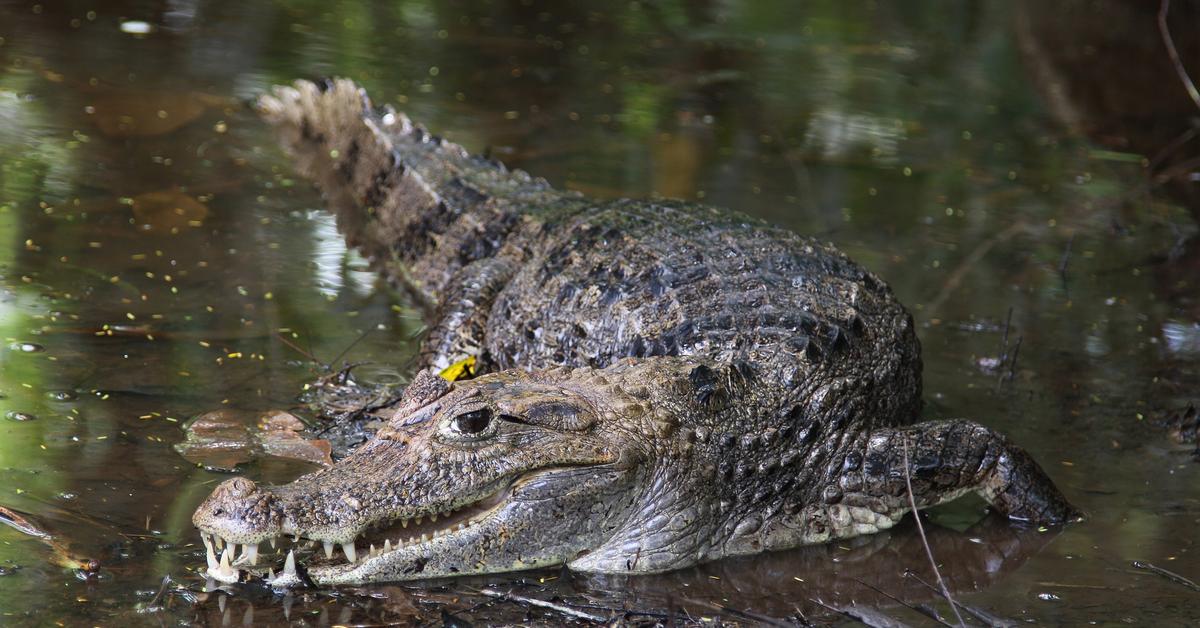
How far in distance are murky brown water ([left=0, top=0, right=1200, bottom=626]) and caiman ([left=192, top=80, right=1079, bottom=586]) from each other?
0.13m

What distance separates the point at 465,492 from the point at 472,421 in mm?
213

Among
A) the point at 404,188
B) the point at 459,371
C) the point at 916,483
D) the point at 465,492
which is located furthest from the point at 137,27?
the point at 916,483

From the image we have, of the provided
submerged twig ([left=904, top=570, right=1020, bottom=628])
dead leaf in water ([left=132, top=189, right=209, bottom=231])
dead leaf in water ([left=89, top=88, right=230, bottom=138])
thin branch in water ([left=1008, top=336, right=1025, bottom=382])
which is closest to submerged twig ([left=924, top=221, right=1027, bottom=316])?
thin branch in water ([left=1008, top=336, right=1025, bottom=382])

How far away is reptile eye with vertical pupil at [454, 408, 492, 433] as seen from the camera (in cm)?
393

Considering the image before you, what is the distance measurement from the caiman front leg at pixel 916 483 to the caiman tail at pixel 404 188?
2.33 meters

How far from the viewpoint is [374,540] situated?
387 cm

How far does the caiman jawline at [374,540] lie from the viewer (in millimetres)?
3654

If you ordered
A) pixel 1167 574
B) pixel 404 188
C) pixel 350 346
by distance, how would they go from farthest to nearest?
pixel 404 188, pixel 350 346, pixel 1167 574

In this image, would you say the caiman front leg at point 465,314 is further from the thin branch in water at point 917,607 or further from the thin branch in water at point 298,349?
the thin branch in water at point 917,607

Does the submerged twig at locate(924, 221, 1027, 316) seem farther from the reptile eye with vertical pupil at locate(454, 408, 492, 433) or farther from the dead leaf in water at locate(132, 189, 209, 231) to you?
the dead leaf in water at locate(132, 189, 209, 231)

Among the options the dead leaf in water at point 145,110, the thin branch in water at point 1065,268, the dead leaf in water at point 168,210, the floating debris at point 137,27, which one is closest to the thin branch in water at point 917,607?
the thin branch in water at point 1065,268

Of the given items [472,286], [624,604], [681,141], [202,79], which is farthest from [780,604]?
[202,79]

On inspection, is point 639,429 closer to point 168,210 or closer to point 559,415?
point 559,415

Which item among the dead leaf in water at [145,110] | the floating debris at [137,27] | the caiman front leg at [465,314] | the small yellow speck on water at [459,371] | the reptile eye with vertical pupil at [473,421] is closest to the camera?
the reptile eye with vertical pupil at [473,421]
